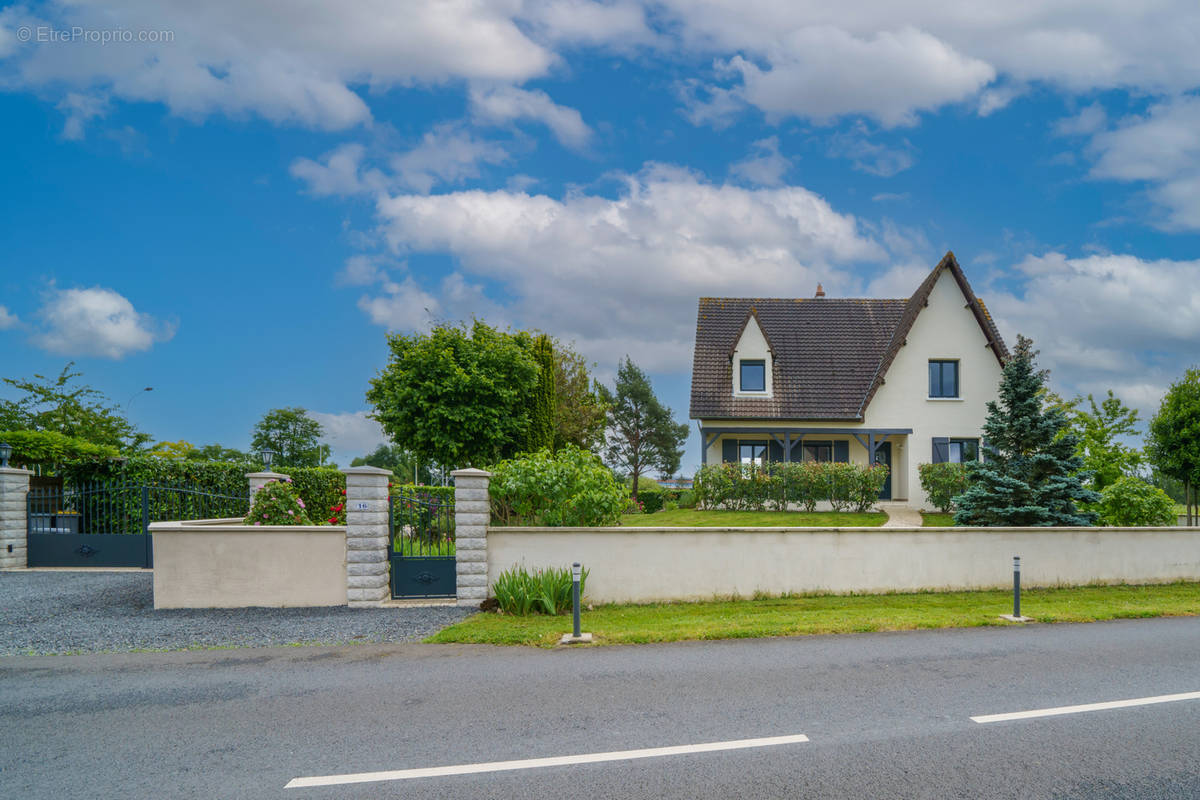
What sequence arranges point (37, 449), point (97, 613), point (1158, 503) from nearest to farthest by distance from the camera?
point (97, 613)
point (1158, 503)
point (37, 449)

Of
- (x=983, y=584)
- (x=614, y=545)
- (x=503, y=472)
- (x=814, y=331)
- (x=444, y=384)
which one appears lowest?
(x=983, y=584)

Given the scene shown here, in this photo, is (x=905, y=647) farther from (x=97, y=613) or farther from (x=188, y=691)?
(x=97, y=613)

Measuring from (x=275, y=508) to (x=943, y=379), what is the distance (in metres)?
25.3

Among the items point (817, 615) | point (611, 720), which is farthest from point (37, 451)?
point (817, 615)

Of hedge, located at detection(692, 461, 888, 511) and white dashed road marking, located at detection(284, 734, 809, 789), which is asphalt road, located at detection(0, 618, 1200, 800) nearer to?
white dashed road marking, located at detection(284, 734, 809, 789)

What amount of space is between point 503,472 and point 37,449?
15.0 metres

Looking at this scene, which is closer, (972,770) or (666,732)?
(972,770)

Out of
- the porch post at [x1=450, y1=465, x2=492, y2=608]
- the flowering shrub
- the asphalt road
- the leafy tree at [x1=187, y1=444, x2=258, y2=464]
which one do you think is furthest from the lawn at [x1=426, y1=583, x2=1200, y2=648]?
the leafy tree at [x1=187, y1=444, x2=258, y2=464]

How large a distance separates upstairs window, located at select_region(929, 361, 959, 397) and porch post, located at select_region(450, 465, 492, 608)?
22.2 m

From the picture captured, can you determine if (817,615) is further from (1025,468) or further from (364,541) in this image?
(1025,468)

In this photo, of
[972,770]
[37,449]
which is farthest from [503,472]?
[37,449]

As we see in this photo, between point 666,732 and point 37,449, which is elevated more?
point 37,449

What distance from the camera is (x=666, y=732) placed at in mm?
5699

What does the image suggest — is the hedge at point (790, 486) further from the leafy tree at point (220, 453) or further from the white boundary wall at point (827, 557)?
the leafy tree at point (220, 453)
